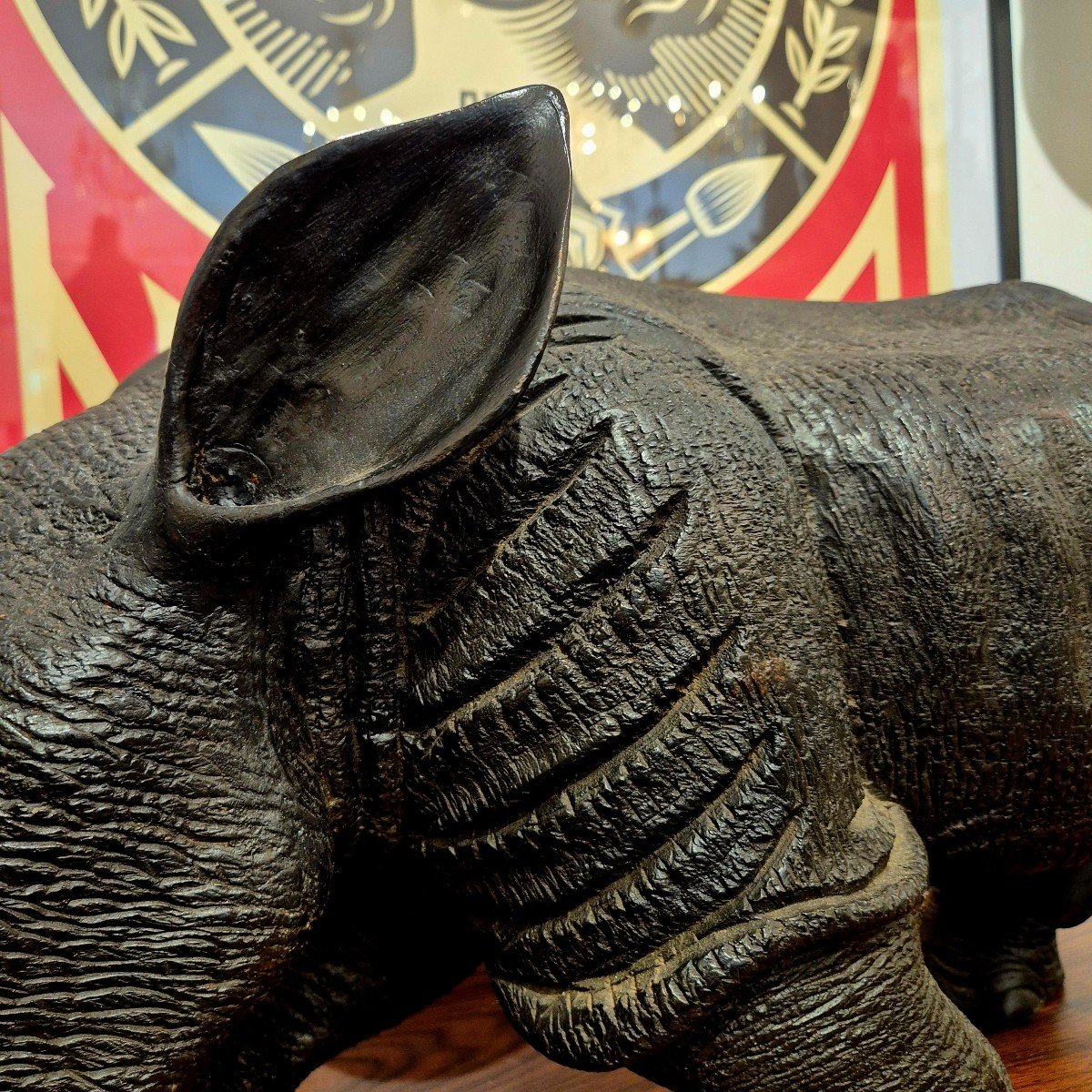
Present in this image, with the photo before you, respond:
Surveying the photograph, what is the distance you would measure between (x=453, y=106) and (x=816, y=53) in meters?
0.49

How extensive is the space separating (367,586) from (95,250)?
70 centimetres

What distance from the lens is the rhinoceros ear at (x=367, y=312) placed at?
0.42 metres

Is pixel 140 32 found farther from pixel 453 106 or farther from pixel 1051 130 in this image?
pixel 1051 130

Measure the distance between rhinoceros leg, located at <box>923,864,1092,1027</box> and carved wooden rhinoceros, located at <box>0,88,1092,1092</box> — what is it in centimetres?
31

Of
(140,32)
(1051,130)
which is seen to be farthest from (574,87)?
(1051,130)

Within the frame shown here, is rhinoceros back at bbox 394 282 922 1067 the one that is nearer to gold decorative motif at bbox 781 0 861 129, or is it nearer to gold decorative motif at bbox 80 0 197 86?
gold decorative motif at bbox 80 0 197 86

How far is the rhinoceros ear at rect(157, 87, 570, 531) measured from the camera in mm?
418

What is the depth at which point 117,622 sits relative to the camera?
0.44 m

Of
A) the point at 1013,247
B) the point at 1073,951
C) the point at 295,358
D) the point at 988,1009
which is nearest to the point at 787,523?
the point at 295,358

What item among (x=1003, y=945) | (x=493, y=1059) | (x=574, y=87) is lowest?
(x=1003, y=945)

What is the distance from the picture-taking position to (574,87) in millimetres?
1169

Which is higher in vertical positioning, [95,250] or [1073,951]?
[95,250]

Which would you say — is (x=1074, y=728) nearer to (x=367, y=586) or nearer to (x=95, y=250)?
(x=367, y=586)

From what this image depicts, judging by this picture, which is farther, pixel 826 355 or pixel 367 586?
pixel 826 355
